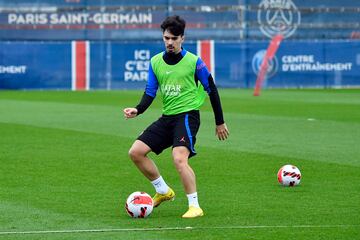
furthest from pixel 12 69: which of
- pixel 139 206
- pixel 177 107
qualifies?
pixel 139 206

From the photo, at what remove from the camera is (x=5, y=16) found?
137 feet

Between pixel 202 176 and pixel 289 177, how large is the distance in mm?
1568

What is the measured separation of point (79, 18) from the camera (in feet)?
140

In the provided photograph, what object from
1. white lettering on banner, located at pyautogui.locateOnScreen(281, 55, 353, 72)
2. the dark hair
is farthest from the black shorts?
white lettering on banner, located at pyautogui.locateOnScreen(281, 55, 353, 72)

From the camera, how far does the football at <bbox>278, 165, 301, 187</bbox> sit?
12938 millimetres

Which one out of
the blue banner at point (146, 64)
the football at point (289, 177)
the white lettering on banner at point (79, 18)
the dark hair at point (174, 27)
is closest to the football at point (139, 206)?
the dark hair at point (174, 27)

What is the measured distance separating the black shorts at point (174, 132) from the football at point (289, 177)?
2252mm

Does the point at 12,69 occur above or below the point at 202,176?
below

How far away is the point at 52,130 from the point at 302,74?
70.3ft

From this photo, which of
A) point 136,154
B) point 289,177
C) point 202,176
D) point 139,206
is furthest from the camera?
point 202,176

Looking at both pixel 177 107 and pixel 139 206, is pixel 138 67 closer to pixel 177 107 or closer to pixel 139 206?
pixel 177 107

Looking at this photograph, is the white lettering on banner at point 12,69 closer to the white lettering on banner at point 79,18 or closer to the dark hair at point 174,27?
the white lettering on banner at point 79,18

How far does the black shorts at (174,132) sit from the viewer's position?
A: 1088 cm

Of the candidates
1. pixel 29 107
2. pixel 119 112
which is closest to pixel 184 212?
pixel 119 112
